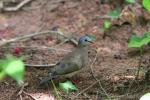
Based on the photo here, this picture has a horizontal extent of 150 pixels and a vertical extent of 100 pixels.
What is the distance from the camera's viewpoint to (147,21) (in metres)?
7.36

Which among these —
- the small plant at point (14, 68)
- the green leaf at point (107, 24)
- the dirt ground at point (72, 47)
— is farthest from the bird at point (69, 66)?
the small plant at point (14, 68)

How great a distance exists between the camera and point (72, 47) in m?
6.84

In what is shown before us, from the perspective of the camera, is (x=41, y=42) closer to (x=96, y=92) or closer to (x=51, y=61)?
(x=51, y=61)

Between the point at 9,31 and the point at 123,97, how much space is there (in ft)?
10.2

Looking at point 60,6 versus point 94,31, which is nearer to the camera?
point 94,31

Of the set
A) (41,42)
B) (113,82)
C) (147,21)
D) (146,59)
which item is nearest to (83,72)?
(113,82)

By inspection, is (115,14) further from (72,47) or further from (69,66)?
(69,66)

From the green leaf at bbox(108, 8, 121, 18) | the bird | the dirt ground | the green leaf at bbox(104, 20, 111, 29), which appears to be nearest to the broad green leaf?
the dirt ground

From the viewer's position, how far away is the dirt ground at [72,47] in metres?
5.15

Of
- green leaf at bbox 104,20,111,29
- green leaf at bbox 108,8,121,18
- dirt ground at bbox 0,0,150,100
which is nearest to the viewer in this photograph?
dirt ground at bbox 0,0,150,100

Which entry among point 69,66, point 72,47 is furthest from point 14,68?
point 72,47

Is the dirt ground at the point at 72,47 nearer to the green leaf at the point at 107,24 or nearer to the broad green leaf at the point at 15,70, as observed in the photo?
the green leaf at the point at 107,24

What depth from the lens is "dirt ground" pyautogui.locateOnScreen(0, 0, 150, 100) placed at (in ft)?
16.9

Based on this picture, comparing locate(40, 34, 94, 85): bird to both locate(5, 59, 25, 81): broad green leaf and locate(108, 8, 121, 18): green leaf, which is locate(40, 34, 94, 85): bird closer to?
locate(108, 8, 121, 18): green leaf
